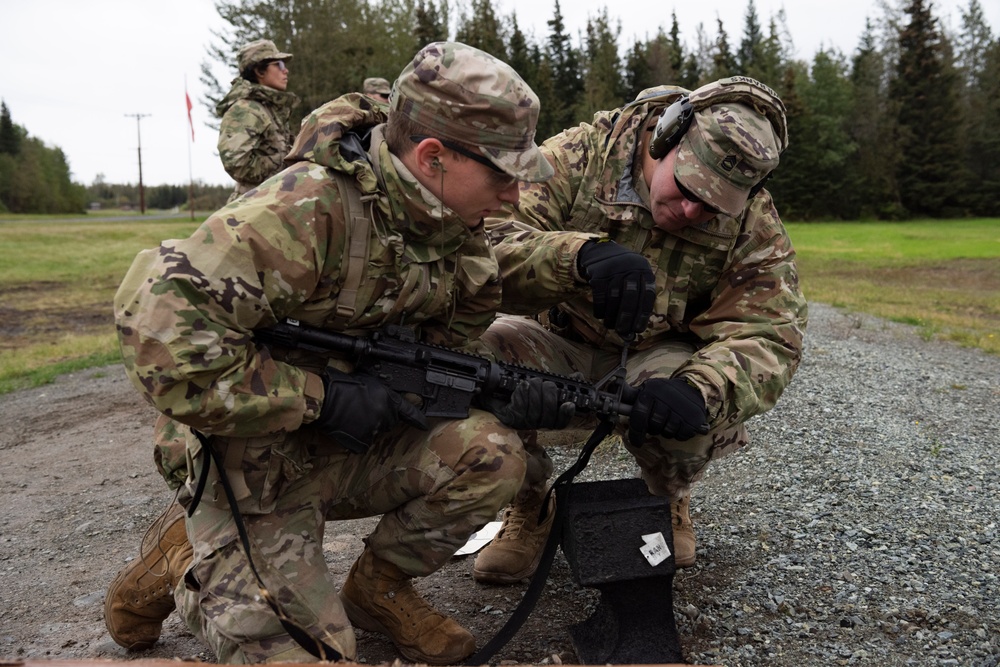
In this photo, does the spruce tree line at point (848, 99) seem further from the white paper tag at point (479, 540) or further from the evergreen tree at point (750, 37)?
the white paper tag at point (479, 540)

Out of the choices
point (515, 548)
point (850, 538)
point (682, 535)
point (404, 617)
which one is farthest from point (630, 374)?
point (404, 617)

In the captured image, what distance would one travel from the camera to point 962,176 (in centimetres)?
4078

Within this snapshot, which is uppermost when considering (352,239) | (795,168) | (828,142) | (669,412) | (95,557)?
(828,142)

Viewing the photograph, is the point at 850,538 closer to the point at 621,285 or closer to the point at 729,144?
the point at 621,285

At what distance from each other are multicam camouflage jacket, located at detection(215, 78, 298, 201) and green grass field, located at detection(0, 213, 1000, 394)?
8.18 ft

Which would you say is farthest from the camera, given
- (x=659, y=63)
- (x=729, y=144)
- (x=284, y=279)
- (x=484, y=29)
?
(x=659, y=63)

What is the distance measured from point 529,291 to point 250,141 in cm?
574

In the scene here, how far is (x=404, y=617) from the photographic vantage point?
2.93 m

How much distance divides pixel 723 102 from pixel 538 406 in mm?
1363

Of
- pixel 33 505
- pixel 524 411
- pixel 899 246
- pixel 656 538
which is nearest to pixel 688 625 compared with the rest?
pixel 656 538

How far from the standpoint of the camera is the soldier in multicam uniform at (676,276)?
3.10m

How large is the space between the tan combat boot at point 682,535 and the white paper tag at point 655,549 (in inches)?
24.0

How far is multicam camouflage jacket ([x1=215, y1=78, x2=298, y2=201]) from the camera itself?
321 inches

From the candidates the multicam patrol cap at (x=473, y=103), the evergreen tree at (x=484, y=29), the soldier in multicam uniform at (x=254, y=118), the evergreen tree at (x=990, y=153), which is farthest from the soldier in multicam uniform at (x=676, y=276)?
the evergreen tree at (x=990, y=153)
